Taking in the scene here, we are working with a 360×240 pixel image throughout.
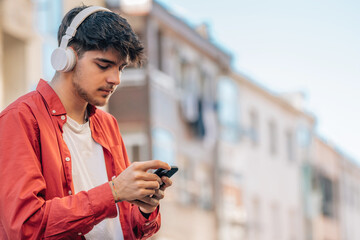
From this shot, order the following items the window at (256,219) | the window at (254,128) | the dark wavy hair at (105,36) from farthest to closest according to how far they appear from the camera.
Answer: the window at (254,128), the window at (256,219), the dark wavy hair at (105,36)

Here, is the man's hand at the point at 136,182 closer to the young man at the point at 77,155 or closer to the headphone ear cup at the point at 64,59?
the young man at the point at 77,155

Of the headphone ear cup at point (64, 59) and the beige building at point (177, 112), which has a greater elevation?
the beige building at point (177, 112)

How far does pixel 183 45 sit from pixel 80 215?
22.0 metres

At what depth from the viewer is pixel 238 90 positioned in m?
30.1

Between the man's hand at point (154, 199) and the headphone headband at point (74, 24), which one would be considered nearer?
the man's hand at point (154, 199)

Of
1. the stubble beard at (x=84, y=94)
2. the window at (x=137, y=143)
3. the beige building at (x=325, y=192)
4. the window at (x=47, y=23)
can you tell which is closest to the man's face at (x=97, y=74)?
the stubble beard at (x=84, y=94)

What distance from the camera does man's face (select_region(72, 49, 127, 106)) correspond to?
2.48 meters

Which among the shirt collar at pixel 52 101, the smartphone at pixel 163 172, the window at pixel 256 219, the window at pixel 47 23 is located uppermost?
the window at pixel 47 23

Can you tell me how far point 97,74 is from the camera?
248 centimetres

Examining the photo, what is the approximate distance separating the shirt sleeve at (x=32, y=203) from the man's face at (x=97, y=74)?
27 cm

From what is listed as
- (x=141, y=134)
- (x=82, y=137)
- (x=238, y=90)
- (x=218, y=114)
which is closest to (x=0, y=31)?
(x=141, y=134)

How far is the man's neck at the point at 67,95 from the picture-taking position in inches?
101

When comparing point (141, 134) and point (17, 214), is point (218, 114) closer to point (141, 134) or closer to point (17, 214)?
point (141, 134)

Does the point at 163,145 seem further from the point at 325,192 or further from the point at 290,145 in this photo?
the point at 325,192
